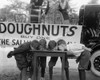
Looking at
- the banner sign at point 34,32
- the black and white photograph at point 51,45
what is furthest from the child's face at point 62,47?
the banner sign at point 34,32

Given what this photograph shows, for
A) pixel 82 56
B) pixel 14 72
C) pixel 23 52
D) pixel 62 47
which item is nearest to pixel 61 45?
pixel 62 47

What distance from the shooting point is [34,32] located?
23.3 ft

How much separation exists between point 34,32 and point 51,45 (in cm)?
125

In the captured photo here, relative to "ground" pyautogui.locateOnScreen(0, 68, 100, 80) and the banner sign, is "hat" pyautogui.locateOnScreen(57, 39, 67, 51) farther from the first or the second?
"ground" pyautogui.locateOnScreen(0, 68, 100, 80)

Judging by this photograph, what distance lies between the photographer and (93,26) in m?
7.59

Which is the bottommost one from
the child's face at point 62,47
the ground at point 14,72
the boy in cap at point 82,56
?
the ground at point 14,72

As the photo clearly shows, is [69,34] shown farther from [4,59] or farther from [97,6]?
[4,59]

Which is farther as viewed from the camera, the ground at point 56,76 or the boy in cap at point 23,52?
the ground at point 56,76

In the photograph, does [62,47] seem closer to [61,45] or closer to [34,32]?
[61,45]

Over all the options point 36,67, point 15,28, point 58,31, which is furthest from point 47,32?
point 36,67

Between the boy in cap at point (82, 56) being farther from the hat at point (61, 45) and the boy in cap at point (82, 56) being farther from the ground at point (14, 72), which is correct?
the ground at point (14, 72)

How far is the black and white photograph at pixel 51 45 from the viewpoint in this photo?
5789mm

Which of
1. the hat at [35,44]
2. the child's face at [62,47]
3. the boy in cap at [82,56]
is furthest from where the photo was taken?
the child's face at [62,47]

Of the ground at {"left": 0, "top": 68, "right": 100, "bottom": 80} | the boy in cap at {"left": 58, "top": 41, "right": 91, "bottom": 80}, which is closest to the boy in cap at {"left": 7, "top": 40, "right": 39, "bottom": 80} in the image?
the boy in cap at {"left": 58, "top": 41, "right": 91, "bottom": 80}
